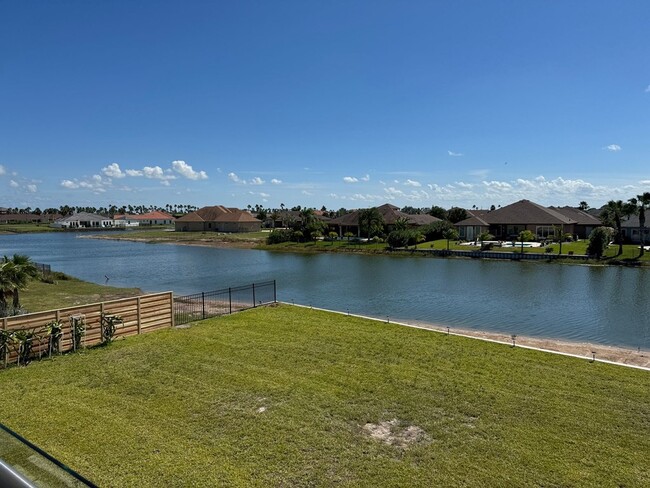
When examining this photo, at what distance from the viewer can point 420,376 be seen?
35.9 ft

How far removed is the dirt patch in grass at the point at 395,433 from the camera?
7742mm

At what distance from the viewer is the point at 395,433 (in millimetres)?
8047

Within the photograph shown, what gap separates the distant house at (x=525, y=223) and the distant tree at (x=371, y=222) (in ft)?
39.8

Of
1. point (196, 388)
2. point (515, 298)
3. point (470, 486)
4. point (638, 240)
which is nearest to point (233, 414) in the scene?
point (196, 388)

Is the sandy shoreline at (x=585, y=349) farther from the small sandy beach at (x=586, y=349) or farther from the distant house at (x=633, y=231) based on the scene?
the distant house at (x=633, y=231)

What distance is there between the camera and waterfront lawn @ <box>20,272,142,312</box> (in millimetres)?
24109

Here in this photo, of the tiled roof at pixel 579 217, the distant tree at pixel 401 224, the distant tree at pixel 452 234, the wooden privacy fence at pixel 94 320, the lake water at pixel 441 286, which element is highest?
the tiled roof at pixel 579 217

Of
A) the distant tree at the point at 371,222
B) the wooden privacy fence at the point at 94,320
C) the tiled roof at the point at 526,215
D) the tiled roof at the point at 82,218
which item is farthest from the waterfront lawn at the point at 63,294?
the tiled roof at the point at 82,218

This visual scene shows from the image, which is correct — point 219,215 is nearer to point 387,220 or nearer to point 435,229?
point 387,220

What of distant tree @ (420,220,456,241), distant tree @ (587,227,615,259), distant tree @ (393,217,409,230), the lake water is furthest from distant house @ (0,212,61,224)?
distant tree @ (587,227,615,259)

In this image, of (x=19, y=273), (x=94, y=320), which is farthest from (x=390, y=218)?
(x=94, y=320)

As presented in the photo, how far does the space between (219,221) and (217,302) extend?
90214mm

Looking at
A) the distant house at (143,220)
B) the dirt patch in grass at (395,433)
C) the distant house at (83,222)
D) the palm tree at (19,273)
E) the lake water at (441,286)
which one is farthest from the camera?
the distant house at (143,220)

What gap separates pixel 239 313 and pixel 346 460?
40.2 feet
